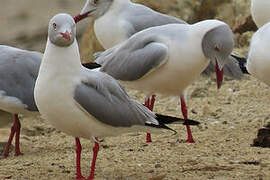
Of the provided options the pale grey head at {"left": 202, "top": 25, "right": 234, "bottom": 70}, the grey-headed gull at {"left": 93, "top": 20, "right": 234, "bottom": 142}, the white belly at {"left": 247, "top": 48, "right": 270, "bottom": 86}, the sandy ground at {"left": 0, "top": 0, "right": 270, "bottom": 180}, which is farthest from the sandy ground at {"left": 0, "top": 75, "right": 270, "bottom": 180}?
the pale grey head at {"left": 202, "top": 25, "right": 234, "bottom": 70}

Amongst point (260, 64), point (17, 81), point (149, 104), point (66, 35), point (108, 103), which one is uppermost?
point (66, 35)

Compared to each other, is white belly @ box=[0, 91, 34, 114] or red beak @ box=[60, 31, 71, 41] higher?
red beak @ box=[60, 31, 71, 41]

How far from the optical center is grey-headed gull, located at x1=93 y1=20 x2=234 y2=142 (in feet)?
18.6

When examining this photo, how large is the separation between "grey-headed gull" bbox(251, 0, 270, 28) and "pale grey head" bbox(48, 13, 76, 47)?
11.0 feet

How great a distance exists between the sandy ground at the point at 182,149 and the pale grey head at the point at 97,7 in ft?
4.09

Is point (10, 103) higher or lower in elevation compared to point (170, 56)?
lower

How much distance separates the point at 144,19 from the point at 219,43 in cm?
181

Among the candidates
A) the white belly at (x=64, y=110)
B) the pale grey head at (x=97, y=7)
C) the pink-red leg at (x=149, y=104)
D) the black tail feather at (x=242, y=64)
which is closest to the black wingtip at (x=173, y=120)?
the white belly at (x=64, y=110)

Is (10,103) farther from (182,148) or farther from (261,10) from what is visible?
(261,10)

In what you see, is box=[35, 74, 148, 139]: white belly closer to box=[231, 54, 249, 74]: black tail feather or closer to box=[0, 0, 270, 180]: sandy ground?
box=[0, 0, 270, 180]: sandy ground

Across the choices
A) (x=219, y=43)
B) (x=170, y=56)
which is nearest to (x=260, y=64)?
(x=219, y=43)

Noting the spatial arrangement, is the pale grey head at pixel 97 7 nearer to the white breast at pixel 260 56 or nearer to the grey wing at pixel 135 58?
the grey wing at pixel 135 58

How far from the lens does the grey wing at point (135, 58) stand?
5887 millimetres

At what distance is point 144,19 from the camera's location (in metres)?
7.27
